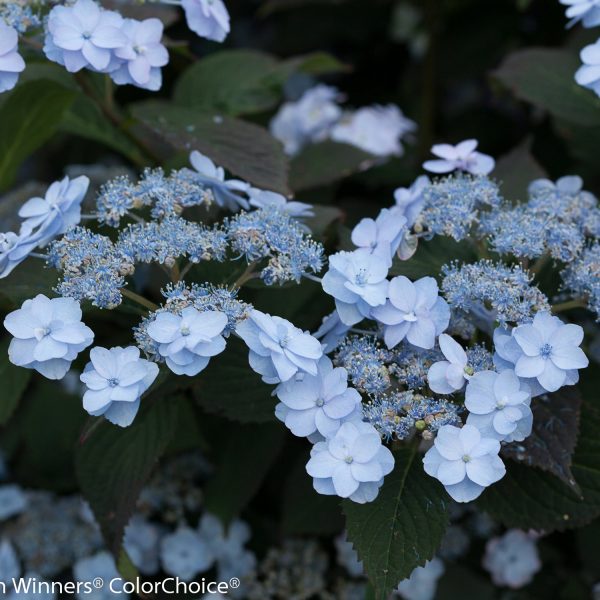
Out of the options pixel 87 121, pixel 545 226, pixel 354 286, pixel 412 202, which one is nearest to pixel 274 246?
pixel 354 286

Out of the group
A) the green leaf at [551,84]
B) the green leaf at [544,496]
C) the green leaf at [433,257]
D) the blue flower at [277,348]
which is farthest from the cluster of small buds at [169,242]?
the green leaf at [551,84]

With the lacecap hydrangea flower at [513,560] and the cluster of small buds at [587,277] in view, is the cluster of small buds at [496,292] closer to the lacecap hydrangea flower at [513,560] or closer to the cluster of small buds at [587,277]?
the cluster of small buds at [587,277]

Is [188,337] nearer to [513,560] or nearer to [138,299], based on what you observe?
[138,299]

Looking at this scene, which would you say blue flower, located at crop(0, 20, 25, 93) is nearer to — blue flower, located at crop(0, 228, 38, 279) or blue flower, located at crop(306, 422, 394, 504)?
blue flower, located at crop(0, 228, 38, 279)

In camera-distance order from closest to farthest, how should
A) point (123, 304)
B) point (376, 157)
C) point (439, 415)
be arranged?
1. point (439, 415)
2. point (123, 304)
3. point (376, 157)

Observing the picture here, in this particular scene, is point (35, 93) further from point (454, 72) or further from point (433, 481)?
point (454, 72)

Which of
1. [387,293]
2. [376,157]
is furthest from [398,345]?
[376,157]
